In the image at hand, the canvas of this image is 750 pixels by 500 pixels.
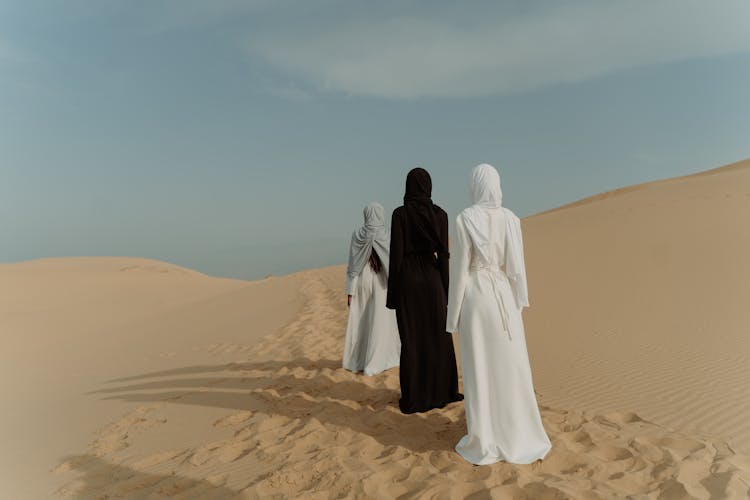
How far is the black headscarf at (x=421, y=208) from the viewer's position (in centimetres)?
509

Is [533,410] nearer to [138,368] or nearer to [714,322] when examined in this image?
[714,322]

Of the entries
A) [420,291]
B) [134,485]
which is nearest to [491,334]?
[420,291]

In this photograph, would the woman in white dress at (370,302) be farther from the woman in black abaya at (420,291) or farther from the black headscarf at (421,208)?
the black headscarf at (421,208)

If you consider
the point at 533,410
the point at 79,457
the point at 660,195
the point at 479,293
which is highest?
the point at 660,195

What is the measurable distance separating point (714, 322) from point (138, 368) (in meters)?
10.7

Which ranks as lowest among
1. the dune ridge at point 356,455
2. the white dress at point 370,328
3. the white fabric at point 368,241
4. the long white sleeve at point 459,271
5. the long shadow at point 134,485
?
the long shadow at point 134,485

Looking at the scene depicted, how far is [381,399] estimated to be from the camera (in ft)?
19.8

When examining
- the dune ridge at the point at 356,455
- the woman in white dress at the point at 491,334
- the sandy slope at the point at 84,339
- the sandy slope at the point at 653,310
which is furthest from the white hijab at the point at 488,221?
the sandy slope at the point at 84,339

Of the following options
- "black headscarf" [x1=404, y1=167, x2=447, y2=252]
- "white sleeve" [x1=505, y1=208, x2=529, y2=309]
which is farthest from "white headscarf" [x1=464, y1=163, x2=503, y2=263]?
"black headscarf" [x1=404, y1=167, x2=447, y2=252]

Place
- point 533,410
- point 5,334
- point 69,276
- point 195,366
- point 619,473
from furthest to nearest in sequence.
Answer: point 69,276 < point 5,334 < point 195,366 < point 533,410 < point 619,473

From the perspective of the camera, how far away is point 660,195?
21.2 metres

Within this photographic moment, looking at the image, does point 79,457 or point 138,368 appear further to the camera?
point 138,368

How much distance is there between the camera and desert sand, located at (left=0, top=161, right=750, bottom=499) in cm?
402

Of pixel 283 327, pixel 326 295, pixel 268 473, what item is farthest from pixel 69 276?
pixel 268 473
